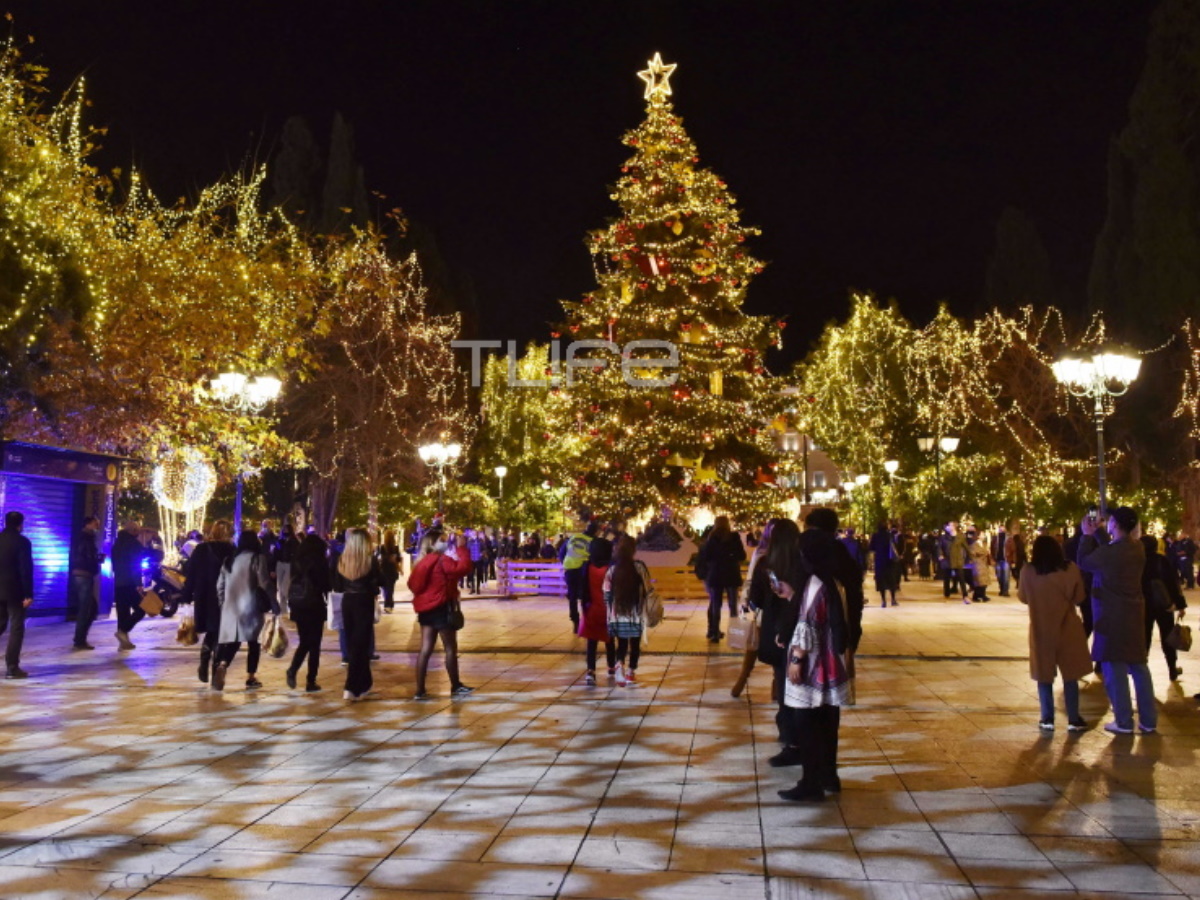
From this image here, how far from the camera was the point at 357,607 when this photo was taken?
9953 millimetres

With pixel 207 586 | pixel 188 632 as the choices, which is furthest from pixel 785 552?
pixel 188 632

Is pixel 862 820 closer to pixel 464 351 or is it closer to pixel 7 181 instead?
pixel 7 181

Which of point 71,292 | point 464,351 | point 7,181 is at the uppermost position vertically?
point 464,351

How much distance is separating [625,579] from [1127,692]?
436 cm

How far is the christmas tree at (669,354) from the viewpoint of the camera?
97.7 feet

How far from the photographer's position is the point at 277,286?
872 inches

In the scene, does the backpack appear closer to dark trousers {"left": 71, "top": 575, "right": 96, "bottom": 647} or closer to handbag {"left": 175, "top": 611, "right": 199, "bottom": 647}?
handbag {"left": 175, "top": 611, "right": 199, "bottom": 647}

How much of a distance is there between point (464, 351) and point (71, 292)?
3912 cm

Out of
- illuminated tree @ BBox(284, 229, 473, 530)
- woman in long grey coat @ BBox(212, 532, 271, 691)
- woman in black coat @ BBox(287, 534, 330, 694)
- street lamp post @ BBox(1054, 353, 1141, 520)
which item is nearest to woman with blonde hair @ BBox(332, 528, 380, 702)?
woman in black coat @ BBox(287, 534, 330, 694)

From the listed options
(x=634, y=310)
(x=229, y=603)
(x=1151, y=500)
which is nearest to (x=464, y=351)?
(x=634, y=310)

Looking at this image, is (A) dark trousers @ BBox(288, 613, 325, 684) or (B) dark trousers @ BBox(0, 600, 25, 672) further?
(B) dark trousers @ BBox(0, 600, 25, 672)

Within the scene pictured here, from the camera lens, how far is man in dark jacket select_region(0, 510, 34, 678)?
36.2 feet

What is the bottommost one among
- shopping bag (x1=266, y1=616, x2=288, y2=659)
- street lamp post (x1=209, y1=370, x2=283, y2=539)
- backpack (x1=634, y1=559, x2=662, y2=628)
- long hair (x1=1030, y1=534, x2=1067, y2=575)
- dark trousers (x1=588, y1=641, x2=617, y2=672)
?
dark trousers (x1=588, y1=641, x2=617, y2=672)

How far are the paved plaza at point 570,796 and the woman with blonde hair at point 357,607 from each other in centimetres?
33
